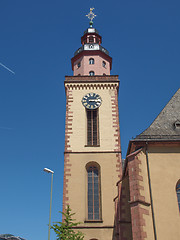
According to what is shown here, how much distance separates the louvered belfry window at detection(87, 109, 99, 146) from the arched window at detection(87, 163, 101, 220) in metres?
2.06

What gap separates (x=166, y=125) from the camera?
17125 mm

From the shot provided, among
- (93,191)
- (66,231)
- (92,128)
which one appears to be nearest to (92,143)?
(92,128)

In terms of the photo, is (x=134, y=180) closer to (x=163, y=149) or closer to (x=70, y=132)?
(x=163, y=149)

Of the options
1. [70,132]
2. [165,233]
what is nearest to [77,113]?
[70,132]

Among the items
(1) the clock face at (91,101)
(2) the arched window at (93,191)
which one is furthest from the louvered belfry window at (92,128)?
(2) the arched window at (93,191)

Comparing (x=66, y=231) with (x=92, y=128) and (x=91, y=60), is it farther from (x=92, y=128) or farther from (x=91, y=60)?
(x=91, y=60)

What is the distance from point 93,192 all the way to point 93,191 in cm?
8

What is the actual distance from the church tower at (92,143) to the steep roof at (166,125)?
21.0ft

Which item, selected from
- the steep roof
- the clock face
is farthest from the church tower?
the steep roof

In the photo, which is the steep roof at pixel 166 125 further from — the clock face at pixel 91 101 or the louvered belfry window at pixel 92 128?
the clock face at pixel 91 101

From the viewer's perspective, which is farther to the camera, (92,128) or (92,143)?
(92,128)

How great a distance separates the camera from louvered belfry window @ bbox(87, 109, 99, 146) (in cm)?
2442

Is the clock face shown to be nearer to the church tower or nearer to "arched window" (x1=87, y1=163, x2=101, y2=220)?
the church tower

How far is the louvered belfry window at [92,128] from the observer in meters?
24.4
